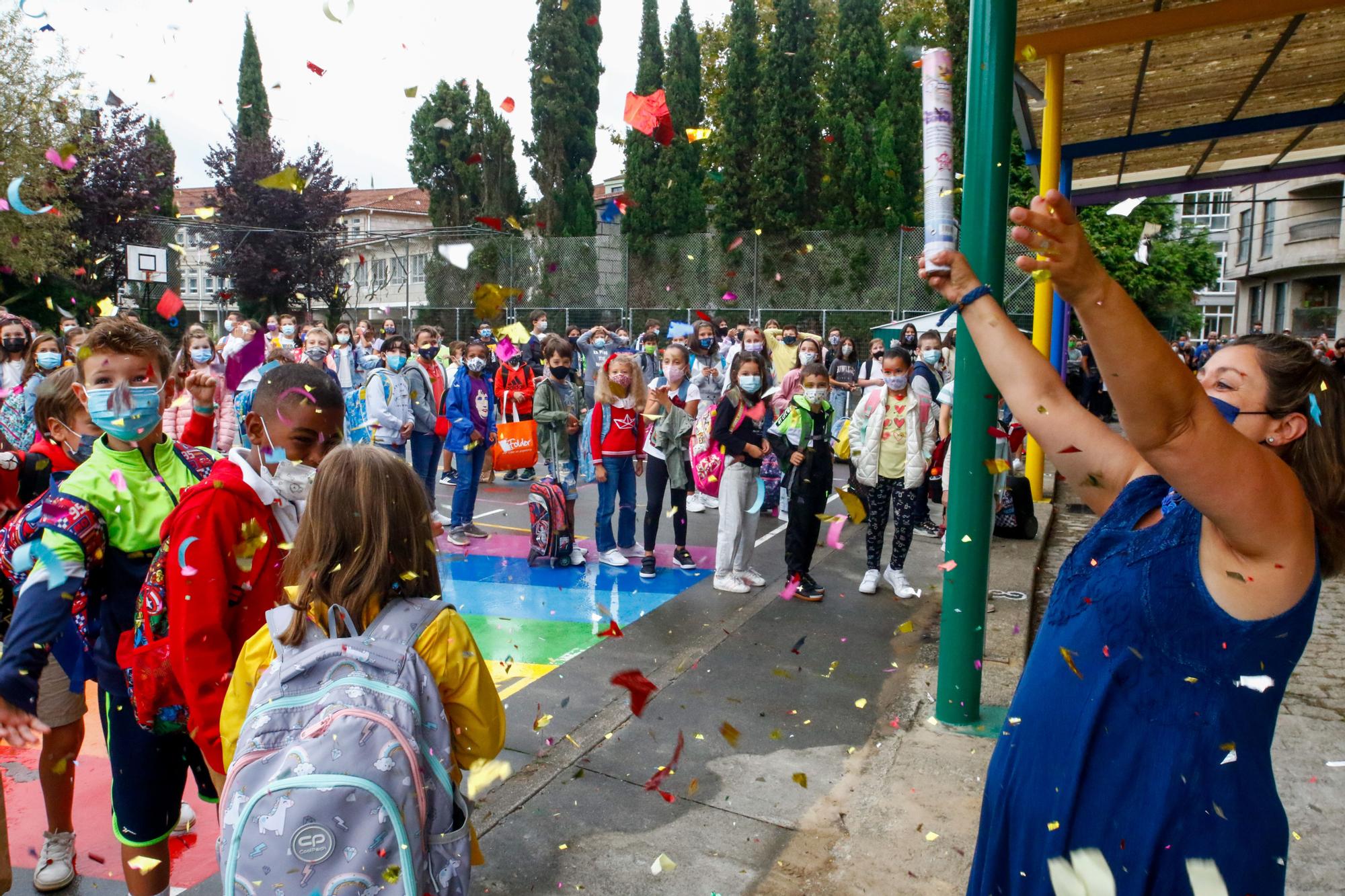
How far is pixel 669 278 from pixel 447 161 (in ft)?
30.8

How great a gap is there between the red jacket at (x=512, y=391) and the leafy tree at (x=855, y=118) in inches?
757

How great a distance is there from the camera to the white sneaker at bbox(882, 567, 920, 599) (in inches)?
271

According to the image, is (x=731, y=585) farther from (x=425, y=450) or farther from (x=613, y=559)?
(x=425, y=450)

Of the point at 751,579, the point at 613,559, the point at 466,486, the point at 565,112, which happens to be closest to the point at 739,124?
the point at 565,112

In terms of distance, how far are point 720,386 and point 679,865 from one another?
8.19m

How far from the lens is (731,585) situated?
7062mm

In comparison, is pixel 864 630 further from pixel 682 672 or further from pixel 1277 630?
pixel 1277 630

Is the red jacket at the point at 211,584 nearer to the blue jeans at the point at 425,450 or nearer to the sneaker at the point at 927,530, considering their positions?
the blue jeans at the point at 425,450

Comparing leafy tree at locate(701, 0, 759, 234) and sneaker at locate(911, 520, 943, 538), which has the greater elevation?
leafy tree at locate(701, 0, 759, 234)

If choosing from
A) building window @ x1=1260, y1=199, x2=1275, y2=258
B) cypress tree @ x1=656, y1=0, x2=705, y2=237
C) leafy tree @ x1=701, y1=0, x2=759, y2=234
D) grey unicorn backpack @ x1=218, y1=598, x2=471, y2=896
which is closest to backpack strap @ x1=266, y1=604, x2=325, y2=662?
grey unicorn backpack @ x1=218, y1=598, x2=471, y2=896

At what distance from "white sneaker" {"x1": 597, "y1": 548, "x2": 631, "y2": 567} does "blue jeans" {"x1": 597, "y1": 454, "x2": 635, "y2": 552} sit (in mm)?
46

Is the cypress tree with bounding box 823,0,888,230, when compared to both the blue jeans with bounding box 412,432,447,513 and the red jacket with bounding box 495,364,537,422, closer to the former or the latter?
the red jacket with bounding box 495,364,537,422

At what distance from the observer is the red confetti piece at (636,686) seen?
15.2 feet

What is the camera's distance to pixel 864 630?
239 inches
